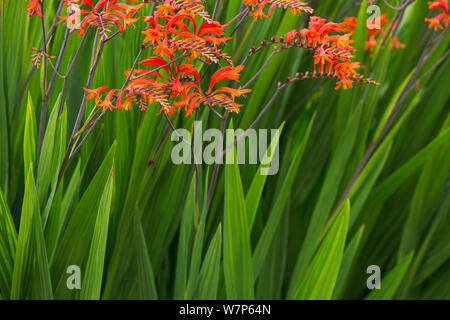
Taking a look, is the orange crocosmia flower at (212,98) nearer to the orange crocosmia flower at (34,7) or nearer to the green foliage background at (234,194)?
the green foliage background at (234,194)

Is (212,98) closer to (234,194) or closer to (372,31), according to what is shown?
(234,194)

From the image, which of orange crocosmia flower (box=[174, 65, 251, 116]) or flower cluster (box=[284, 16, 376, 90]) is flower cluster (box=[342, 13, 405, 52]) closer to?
flower cluster (box=[284, 16, 376, 90])

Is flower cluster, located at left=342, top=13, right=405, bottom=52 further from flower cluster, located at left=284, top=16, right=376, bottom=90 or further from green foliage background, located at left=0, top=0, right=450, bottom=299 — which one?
flower cluster, located at left=284, top=16, right=376, bottom=90

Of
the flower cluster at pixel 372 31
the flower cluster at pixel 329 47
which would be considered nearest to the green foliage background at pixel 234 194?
the flower cluster at pixel 372 31

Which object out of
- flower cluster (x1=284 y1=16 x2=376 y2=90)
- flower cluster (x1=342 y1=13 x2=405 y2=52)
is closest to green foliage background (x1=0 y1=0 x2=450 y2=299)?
flower cluster (x1=342 y1=13 x2=405 y2=52)

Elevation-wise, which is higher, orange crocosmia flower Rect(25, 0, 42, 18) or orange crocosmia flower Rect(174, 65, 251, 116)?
orange crocosmia flower Rect(25, 0, 42, 18)

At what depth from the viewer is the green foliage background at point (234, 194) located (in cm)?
79

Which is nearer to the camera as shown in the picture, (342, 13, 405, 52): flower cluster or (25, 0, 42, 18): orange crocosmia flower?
(25, 0, 42, 18): orange crocosmia flower

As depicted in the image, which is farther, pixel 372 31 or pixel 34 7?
pixel 372 31

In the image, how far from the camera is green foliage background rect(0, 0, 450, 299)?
2.59 feet

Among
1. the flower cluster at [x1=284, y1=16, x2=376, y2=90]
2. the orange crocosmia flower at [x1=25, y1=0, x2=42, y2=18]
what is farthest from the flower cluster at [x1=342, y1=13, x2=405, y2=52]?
the orange crocosmia flower at [x1=25, y1=0, x2=42, y2=18]

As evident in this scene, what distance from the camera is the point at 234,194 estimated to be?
769 millimetres

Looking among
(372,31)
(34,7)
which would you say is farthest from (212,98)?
(372,31)

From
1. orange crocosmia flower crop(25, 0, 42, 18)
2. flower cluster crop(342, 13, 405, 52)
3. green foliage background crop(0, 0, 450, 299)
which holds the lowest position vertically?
green foliage background crop(0, 0, 450, 299)
